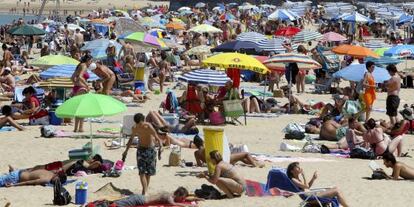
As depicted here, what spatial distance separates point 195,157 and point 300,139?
2.97 metres

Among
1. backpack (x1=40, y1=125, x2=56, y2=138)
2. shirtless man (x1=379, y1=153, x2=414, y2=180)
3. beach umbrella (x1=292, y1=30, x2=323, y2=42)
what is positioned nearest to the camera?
shirtless man (x1=379, y1=153, x2=414, y2=180)

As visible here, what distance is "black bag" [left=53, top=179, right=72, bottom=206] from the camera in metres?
9.55

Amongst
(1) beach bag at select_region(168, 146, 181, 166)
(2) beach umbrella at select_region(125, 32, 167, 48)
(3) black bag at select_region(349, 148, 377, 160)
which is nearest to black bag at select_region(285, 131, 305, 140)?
(3) black bag at select_region(349, 148, 377, 160)

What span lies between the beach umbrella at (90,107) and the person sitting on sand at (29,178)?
1.14 metres

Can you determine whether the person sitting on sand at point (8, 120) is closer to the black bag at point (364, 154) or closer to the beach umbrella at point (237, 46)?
the black bag at point (364, 154)

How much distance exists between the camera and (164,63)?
71.3ft

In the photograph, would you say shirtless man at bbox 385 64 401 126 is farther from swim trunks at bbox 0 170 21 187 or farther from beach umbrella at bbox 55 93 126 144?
swim trunks at bbox 0 170 21 187

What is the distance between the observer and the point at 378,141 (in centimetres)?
1245

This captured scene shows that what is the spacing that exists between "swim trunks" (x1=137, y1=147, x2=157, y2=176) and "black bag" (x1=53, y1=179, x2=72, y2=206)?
85 centimetres

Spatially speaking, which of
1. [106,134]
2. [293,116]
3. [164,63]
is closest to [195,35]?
[164,63]

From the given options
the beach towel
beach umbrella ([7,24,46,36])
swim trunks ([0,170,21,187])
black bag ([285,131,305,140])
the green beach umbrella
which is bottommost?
beach umbrella ([7,24,46,36])

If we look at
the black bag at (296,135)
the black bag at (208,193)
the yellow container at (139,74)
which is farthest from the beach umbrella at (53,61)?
the black bag at (208,193)

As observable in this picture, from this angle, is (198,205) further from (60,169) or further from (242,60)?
(242,60)

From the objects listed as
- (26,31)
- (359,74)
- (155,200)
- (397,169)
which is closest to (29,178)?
(155,200)
